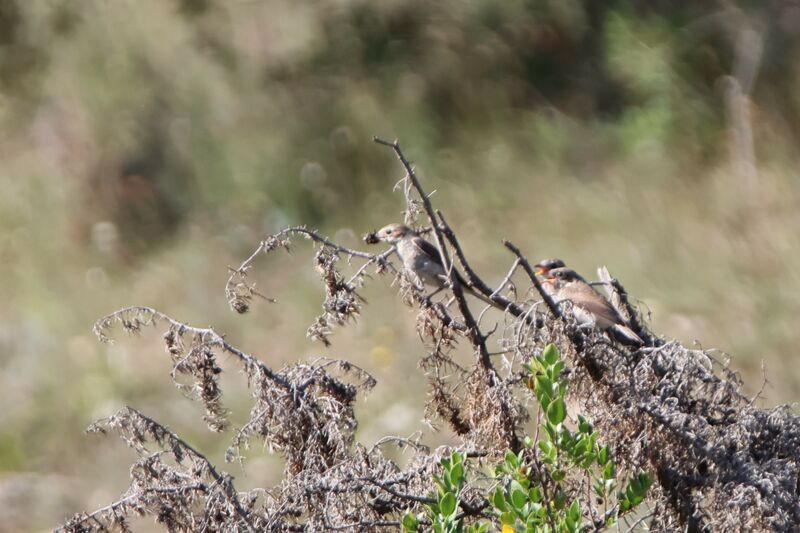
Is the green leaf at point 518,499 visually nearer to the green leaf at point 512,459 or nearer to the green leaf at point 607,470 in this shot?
the green leaf at point 512,459

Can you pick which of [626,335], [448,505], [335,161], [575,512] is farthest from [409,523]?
[335,161]

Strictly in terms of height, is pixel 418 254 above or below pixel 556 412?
above

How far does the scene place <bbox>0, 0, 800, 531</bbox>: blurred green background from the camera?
9.40 meters

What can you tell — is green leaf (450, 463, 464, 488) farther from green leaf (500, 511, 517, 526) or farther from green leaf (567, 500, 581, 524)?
green leaf (567, 500, 581, 524)

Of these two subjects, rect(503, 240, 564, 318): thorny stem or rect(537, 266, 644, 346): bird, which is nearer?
rect(503, 240, 564, 318): thorny stem

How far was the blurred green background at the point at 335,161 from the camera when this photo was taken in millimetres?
9398

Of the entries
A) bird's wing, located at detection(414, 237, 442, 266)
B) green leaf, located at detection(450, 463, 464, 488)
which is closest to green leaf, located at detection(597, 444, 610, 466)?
green leaf, located at detection(450, 463, 464, 488)

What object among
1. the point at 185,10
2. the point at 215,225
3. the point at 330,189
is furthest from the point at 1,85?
the point at 330,189

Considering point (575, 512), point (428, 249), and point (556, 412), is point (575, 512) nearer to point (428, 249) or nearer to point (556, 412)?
point (556, 412)

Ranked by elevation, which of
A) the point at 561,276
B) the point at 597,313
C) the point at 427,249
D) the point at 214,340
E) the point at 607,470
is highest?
the point at 427,249

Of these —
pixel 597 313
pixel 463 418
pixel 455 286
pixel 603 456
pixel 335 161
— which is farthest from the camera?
pixel 335 161

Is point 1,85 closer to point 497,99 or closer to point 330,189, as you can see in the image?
point 330,189

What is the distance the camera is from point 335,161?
10.4 metres

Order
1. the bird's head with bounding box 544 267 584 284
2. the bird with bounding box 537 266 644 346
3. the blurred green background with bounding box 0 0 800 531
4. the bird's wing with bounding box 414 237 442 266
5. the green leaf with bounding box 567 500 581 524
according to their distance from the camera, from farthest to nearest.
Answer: the blurred green background with bounding box 0 0 800 531, the bird's wing with bounding box 414 237 442 266, the bird's head with bounding box 544 267 584 284, the bird with bounding box 537 266 644 346, the green leaf with bounding box 567 500 581 524
